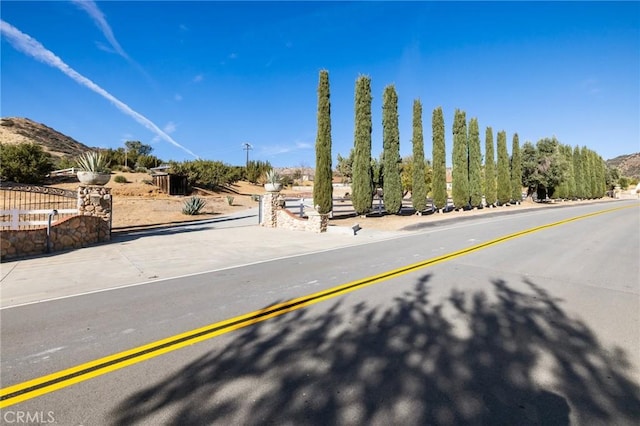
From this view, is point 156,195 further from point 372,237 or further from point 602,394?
point 602,394

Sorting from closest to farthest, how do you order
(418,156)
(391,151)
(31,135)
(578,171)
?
1. (391,151)
2. (418,156)
3. (578,171)
4. (31,135)

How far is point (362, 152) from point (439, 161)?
25.4 ft

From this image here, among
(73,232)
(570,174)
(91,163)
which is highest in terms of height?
(570,174)

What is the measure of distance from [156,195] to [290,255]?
27.4 metres

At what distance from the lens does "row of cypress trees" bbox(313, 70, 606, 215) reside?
1856 cm

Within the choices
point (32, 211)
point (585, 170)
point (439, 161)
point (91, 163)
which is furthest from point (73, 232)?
point (585, 170)

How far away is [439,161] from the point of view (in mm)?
24047

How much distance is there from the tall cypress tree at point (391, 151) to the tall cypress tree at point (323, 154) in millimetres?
4382

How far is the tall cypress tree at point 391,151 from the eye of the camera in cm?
2045

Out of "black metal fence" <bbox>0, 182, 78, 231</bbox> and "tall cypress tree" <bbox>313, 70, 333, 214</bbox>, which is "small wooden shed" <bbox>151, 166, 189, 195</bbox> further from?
"tall cypress tree" <bbox>313, 70, 333, 214</bbox>

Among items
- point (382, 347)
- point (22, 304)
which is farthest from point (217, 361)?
point (22, 304)

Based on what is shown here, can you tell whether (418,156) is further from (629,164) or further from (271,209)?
(629,164)

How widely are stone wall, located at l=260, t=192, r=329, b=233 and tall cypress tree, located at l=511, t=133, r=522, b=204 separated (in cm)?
2829

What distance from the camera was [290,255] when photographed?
9.01 meters
